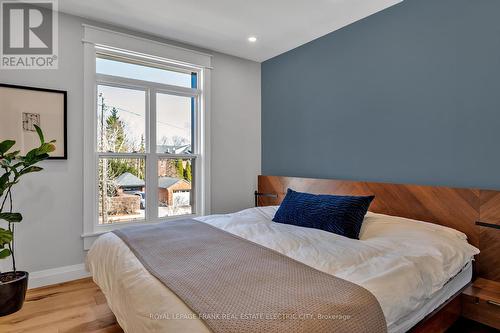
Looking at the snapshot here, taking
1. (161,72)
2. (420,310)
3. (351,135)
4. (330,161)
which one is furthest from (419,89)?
(161,72)

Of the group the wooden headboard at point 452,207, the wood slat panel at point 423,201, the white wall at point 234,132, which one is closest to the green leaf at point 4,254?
the white wall at point 234,132

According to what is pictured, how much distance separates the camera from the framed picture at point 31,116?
2559 mm

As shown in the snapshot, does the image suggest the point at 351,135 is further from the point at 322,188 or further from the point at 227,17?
the point at 227,17

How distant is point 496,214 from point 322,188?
1.46 m

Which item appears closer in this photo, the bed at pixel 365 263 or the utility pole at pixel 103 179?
the bed at pixel 365 263

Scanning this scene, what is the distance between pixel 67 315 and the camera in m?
2.23

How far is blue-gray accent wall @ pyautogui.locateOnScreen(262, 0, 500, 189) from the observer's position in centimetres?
215

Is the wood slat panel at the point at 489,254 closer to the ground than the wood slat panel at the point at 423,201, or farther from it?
closer to the ground

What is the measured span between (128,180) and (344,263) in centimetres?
254

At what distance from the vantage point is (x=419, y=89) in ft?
8.16

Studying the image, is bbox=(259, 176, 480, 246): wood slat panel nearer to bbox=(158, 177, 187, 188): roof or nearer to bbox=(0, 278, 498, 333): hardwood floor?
bbox=(0, 278, 498, 333): hardwood floor

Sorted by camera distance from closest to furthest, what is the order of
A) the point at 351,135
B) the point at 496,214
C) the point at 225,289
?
1. the point at 225,289
2. the point at 496,214
3. the point at 351,135

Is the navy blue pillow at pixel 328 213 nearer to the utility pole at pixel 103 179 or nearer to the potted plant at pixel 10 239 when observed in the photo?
the utility pole at pixel 103 179

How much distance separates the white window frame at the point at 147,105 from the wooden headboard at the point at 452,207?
1.73m
